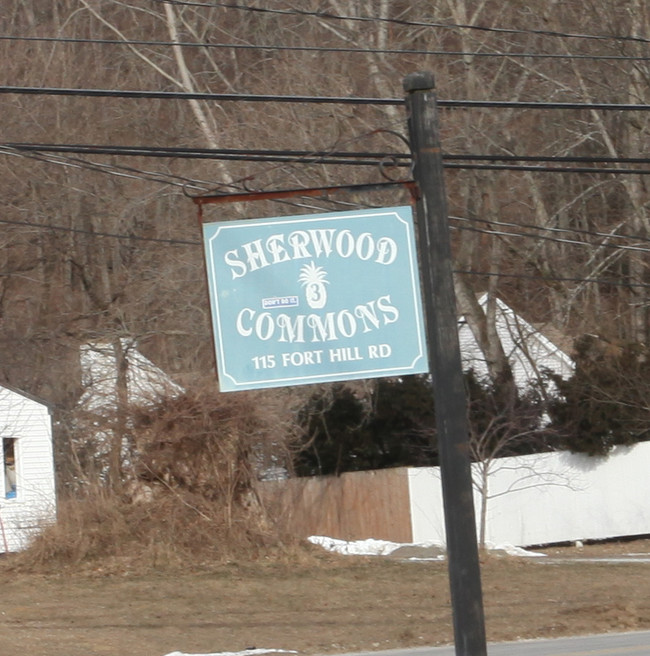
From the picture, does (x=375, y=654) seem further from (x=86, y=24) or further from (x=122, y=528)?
(x=86, y=24)

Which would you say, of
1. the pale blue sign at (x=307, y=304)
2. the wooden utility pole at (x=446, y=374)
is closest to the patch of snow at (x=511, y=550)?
the wooden utility pole at (x=446, y=374)

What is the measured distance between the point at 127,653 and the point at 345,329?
8154 millimetres

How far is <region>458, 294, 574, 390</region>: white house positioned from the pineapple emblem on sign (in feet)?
79.9

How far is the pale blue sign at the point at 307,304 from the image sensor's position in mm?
5906

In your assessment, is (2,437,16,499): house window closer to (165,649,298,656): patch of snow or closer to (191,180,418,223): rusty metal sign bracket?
(165,649,298,656): patch of snow

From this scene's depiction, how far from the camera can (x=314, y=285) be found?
5922 millimetres

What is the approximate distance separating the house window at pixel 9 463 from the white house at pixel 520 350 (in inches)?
486

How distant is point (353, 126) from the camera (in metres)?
26.0

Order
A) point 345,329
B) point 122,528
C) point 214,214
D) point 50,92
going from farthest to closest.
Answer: point 214,214, point 122,528, point 50,92, point 345,329

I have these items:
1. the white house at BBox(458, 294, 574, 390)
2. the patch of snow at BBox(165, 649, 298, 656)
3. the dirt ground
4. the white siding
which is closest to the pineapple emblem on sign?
the patch of snow at BBox(165, 649, 298, 656)

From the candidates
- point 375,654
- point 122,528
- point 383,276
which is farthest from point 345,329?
point 122,528

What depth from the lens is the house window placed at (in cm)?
3116

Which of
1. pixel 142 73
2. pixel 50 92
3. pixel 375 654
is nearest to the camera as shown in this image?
pixel 50 92

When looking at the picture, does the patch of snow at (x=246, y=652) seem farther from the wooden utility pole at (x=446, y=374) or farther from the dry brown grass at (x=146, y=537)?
the wooden utility pole at (x=446, y=374)
